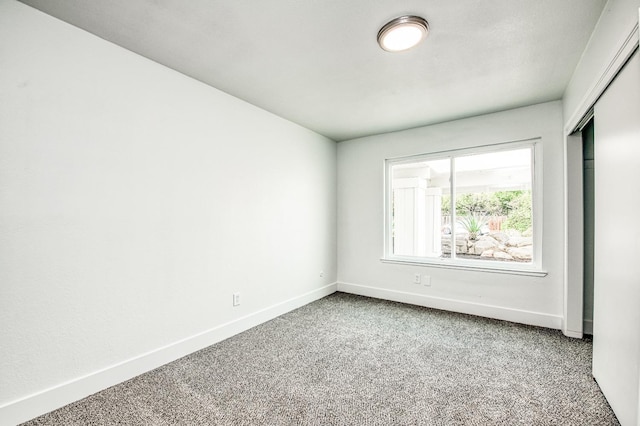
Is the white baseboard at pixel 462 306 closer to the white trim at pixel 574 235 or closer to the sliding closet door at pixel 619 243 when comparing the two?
the white trim at pixel 574 235

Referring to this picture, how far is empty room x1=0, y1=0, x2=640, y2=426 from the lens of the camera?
65.3 inches

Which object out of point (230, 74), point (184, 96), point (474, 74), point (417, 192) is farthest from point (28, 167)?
point (417, 192)

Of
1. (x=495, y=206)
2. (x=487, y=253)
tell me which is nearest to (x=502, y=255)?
(x=487, y=253)

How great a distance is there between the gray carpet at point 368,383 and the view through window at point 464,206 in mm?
966

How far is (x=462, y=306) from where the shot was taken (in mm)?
3471

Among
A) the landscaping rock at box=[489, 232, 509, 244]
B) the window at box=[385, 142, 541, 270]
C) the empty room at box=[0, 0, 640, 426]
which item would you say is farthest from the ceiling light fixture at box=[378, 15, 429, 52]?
the landscaping rock at box=[489, 232, 509, 244]

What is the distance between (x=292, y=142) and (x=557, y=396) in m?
3.35

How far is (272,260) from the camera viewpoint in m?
3.37

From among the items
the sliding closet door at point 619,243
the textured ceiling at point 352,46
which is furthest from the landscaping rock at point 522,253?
the textured ceiling at point 352,46

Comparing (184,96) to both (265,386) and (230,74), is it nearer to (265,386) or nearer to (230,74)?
(230,74)

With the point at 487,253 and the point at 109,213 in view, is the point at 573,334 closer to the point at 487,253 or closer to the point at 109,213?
the point at 487,253

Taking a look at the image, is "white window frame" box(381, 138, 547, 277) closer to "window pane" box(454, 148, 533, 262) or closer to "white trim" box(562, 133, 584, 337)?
"window pane" box(454, 148, 533, 262)

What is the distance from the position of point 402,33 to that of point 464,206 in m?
2.43

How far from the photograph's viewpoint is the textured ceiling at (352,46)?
1688 millimetres
